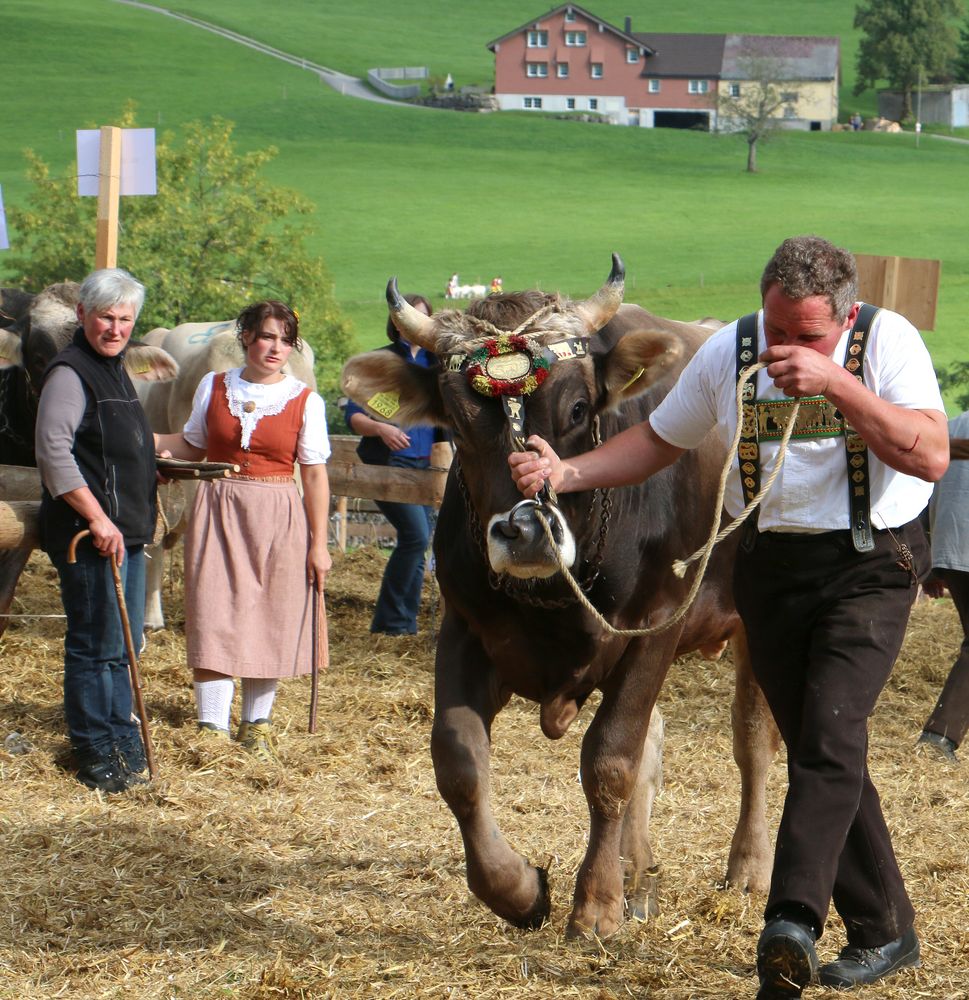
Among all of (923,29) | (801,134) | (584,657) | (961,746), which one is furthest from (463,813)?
(923,29)

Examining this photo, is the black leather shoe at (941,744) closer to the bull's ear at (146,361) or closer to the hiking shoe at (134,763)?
the hiking shoe at (134,763)

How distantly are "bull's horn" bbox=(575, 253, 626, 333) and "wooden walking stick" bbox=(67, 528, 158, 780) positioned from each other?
2461 mm

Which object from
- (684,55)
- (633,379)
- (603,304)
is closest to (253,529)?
(603,304)

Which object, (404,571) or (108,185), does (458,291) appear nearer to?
(404,571)

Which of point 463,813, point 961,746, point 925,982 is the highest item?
point 463,813

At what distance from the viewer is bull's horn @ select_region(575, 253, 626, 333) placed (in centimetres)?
450

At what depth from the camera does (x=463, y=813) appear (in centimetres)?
413

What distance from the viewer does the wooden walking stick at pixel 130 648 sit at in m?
5.89

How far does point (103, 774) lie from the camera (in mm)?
6012

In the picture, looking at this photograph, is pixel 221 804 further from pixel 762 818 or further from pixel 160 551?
pixel 160 551

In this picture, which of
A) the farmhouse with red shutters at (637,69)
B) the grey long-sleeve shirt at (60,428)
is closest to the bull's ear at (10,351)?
the grey long-sleeve shirt at (60,428)

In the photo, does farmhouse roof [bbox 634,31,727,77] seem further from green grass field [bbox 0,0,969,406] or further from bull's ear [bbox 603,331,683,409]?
bull's ear [bbox 603,331,683,409]

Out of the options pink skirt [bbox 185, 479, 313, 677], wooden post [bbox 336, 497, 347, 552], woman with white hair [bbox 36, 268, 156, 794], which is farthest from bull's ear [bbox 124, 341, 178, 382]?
wooden post [bbox 336, 497, 347, 552]

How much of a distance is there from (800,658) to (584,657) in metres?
0.83
